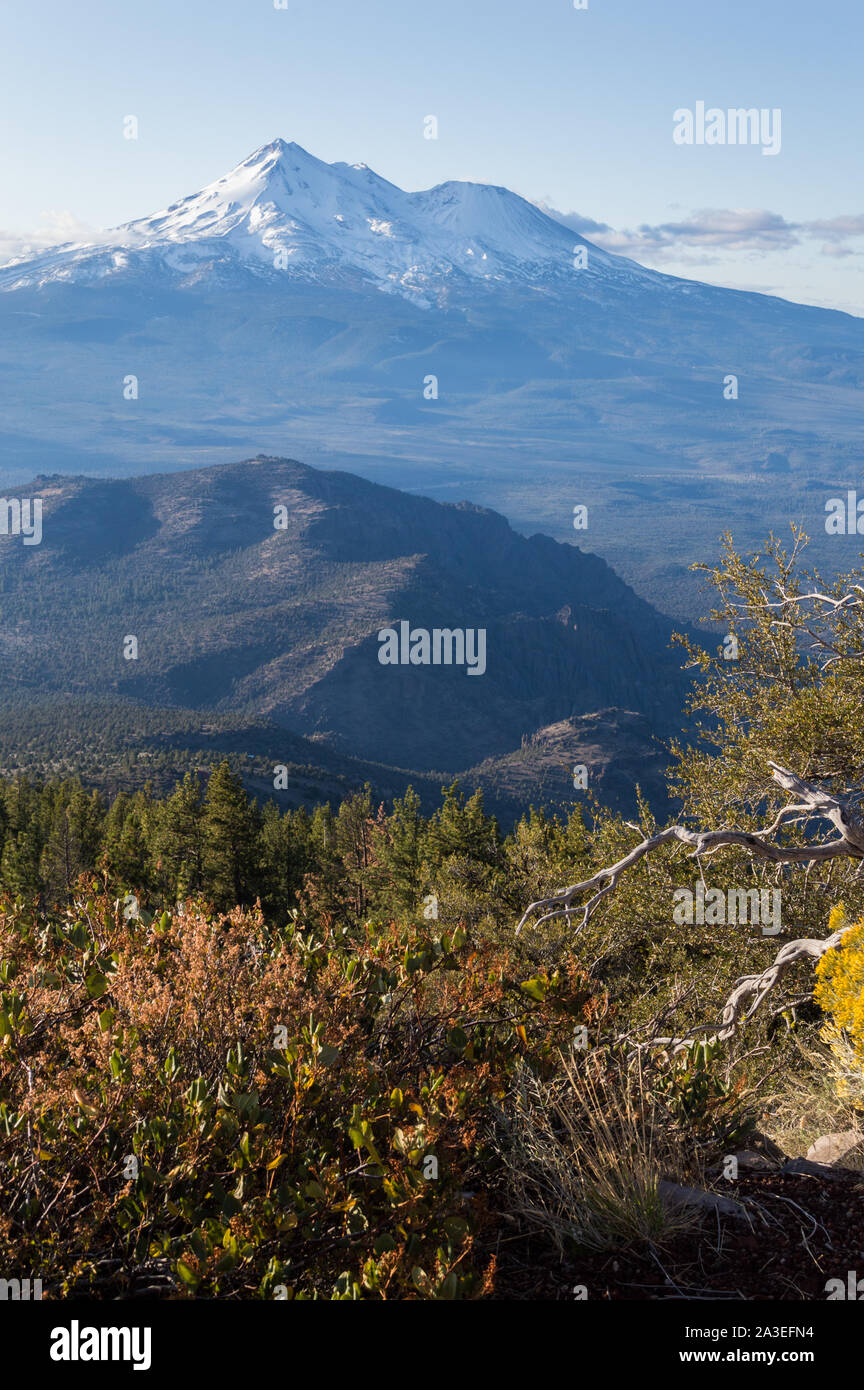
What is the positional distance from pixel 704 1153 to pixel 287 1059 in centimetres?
270

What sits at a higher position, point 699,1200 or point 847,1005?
point 847,1005

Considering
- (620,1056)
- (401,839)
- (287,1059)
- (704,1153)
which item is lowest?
(401,839)

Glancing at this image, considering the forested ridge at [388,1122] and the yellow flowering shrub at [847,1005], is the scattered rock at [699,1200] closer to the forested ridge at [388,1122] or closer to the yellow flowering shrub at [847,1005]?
the forested ridge at [388,1122]

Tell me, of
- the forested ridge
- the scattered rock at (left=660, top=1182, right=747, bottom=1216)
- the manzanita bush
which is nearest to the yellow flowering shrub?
the forested ridge

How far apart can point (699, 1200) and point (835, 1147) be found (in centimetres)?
181

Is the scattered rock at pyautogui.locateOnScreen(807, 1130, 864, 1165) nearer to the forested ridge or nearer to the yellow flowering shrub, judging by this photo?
the forested ridge

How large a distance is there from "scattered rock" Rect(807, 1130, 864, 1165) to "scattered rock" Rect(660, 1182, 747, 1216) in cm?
125

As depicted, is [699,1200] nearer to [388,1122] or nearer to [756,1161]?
[756,1161]

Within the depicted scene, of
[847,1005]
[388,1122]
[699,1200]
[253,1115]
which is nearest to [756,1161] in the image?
[699,1200]

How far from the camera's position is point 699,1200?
5734 millimetres

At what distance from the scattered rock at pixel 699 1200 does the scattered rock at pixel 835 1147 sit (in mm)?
1253
